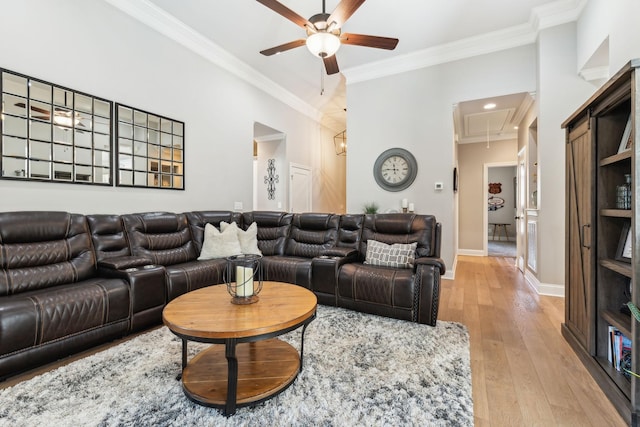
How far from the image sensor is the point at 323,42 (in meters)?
2.74

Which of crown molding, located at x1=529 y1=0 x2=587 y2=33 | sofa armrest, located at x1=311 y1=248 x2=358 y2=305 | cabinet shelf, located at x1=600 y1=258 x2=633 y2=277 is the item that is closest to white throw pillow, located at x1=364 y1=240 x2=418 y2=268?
sofa armrest, located at x1=311 y1=248 x2=358 y2=305

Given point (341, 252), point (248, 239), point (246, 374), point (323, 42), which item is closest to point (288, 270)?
point (341, 252)

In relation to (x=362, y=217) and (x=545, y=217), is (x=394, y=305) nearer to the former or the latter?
(x=362, y=217)

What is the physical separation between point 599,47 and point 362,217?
3.00m

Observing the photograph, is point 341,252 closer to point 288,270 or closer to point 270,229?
point 288,270

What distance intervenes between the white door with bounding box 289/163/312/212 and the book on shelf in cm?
495

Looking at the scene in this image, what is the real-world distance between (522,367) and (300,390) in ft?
5.02

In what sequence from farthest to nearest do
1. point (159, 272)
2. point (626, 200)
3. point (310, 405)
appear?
point (159, 272), point (626, 200), point (310, 405)

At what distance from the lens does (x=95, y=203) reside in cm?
305

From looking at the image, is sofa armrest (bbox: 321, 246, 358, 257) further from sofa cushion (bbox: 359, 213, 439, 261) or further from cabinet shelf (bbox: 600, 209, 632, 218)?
cabinet shelf (bbox: 600, 209, 632, 218)

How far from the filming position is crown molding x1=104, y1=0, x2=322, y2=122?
3370 mm

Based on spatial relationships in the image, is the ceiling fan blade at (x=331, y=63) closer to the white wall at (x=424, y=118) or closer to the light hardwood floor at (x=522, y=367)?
the white wall at (x=424, y=118)

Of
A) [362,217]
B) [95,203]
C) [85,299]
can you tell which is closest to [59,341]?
[85,299]

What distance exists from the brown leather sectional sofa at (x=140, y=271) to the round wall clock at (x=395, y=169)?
151cm
